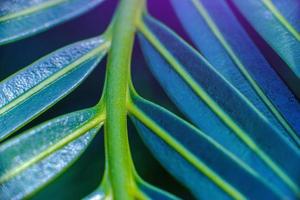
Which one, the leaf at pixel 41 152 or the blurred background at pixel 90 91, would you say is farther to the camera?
the blurred background at pixel 90 91

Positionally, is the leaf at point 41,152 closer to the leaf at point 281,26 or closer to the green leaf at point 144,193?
the green leaf at point 144,193

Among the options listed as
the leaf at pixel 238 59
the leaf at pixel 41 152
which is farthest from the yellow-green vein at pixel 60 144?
the leaf at pixel 238 59

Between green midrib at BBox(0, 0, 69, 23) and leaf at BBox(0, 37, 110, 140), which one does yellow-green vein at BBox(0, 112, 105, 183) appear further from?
green midrib at BBox(0, 0, 69, 23)

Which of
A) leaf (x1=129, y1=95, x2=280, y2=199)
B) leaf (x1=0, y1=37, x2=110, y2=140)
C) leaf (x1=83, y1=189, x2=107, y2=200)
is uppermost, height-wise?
leaf (x1=0, y1=37, x2=110, y2=140)

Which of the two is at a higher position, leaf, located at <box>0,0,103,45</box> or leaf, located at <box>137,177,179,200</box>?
leaf, located at <box>0,0,103,45</box>

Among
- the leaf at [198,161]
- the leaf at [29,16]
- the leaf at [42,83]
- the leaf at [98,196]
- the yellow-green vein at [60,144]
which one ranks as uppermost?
the leaf at [29,16]

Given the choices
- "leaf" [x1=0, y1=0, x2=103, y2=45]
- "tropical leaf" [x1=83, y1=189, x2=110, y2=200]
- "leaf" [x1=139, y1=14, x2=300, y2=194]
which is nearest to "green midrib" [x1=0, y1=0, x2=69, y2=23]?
"leaf" [x1=0, y1=0, x2=103, y2=45]
